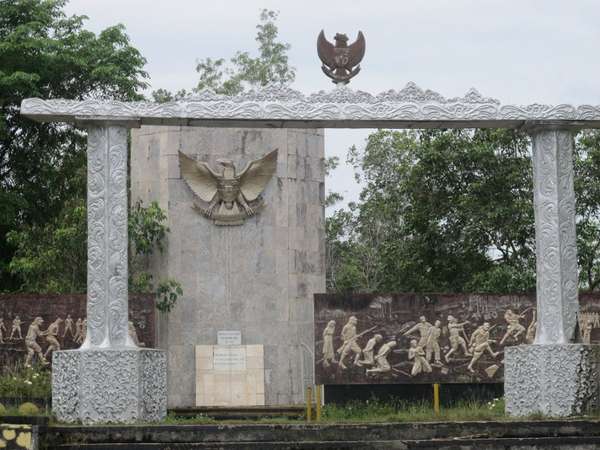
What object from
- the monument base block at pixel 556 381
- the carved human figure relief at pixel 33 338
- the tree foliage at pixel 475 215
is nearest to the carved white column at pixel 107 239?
the monument base block at pixel 556 381

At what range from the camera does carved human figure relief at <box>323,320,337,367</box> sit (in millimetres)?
21734

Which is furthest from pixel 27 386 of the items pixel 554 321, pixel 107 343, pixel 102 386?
pixel 554 321

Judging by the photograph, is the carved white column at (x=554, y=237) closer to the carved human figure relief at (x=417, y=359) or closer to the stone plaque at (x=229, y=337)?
the carved human figure relief at (x=417, y=359)

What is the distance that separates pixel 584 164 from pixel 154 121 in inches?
545

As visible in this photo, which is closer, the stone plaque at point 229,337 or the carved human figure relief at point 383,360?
the carved human figure relief at point 383,360

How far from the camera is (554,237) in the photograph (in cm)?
1528

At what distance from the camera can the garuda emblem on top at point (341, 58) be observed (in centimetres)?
1548

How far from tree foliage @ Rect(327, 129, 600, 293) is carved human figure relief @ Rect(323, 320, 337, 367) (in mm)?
5284

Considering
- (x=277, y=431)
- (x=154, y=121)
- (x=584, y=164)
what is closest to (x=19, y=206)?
(x=584, y=164)

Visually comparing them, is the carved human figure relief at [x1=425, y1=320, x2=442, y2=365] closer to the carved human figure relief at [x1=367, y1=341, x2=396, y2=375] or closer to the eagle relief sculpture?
the carved human figure relief at [x1=367, y1=341, x2=396, y2=375]

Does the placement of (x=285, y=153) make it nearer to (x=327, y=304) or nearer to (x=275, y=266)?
(x=275, y=266)

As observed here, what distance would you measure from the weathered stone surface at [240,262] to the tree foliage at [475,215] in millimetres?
3982

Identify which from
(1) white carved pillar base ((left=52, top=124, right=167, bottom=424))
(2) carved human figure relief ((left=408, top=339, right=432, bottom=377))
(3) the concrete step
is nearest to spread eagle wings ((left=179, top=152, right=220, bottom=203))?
(2) carved human figure relief ((left=408, top=339, right=432, bottom=377))

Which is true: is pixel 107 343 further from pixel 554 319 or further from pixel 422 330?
pixel 422 330
